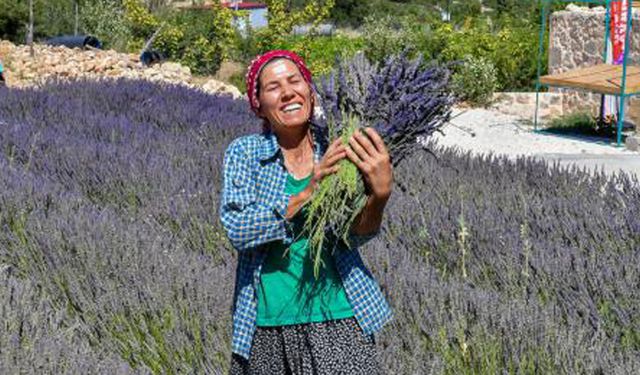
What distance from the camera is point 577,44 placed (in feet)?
50.3

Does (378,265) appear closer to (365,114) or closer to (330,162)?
(365,114)

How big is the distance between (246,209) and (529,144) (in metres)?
10.9

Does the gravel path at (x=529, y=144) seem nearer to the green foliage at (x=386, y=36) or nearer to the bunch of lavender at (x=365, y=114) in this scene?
the green foliage at (x=386, y=36)

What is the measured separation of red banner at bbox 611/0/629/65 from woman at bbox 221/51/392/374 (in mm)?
10978

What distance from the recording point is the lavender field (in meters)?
3.20

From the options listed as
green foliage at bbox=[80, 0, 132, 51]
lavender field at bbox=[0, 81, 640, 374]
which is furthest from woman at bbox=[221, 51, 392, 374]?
green foliage at bbox=[80, 0, 132, 51]

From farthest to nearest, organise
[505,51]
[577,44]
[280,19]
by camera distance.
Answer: [505,51] < [280,19] < [577,44]

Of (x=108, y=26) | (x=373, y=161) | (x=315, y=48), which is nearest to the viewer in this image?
(x=373, y=161)

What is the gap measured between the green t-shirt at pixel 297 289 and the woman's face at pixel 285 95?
0.62ft

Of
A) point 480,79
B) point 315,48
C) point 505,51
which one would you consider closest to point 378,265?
point 480,79

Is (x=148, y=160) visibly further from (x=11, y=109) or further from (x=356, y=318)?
(x=356, y=318)

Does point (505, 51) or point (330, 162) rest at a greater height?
point (330, 162)

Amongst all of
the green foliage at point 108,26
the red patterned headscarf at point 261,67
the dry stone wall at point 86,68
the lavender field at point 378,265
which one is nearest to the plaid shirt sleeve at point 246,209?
the red patterned headscarf at point 261,67

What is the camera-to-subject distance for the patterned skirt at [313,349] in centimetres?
246
